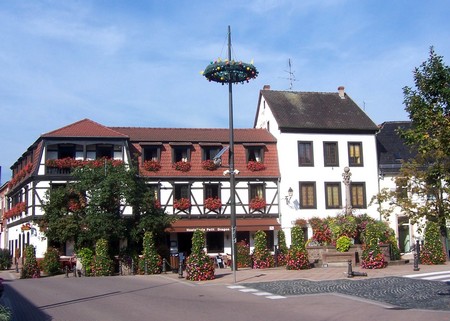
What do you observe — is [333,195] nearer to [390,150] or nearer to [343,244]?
[390,150]

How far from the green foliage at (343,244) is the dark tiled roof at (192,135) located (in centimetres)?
1181

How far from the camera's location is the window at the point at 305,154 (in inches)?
1512

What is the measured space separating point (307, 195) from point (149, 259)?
44.0 ft

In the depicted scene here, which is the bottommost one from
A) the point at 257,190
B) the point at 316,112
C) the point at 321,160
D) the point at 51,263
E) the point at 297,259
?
the point at 51,263

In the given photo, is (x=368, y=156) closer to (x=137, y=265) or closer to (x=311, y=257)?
(x=311, y=257)

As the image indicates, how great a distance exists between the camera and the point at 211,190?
37.5 meters

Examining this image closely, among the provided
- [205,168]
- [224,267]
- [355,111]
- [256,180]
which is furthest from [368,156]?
[224,267]

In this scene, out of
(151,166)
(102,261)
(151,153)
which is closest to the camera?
(102,261)

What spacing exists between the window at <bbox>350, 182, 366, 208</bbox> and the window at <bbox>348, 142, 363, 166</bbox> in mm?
1464

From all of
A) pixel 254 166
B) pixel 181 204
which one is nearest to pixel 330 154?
pixel 254 166

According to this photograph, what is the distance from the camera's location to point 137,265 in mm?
29297

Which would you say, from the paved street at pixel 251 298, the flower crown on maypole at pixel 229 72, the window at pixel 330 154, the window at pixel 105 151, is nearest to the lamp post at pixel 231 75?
the flower crown on maypole at pixel 229 72

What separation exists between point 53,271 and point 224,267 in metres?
9.25

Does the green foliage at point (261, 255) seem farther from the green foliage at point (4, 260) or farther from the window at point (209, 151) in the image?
the green foliage at point (4, 260)
